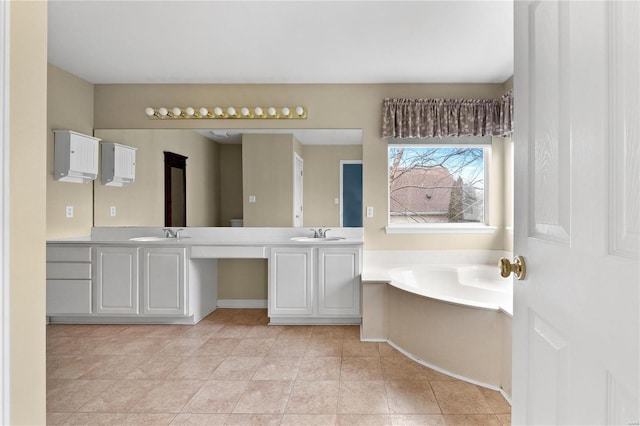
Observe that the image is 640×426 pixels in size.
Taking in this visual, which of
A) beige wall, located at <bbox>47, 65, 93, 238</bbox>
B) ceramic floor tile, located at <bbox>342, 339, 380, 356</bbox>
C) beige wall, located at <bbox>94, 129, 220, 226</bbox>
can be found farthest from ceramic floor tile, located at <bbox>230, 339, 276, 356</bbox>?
beige wall, located at <bbox>47, 65, 93, 238</bbox>

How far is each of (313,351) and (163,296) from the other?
5.15 feet

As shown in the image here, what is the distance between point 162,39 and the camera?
9.40ft

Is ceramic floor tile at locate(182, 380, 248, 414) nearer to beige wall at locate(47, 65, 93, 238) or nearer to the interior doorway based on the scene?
the interior doorway

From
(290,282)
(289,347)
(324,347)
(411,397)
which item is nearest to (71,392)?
(289,347)

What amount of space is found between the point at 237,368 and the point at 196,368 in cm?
29

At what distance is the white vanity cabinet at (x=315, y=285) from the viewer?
11.3 feet

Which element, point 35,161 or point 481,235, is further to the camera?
point 481,235

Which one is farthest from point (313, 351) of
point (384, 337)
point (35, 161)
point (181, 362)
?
point (35, 161)

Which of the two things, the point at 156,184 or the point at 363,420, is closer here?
the point at 363,420

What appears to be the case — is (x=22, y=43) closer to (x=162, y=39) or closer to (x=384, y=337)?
(x=162, y=39)

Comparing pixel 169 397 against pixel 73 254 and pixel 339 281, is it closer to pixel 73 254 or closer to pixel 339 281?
pixel 339 281

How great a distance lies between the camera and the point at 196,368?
260 centimetres

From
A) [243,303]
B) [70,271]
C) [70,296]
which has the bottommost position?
[243,303]

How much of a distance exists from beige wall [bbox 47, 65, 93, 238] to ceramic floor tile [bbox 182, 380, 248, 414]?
7.72ft
